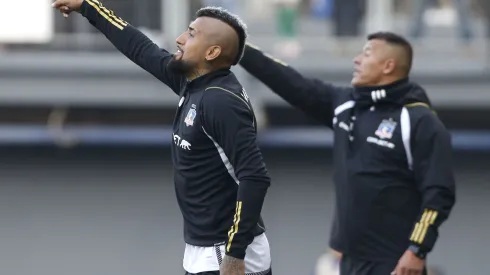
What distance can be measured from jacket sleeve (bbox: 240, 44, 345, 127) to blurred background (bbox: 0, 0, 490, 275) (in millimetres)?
2313

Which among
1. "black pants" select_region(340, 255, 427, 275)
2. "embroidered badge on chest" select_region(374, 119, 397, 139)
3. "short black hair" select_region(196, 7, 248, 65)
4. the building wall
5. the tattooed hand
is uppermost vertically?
"short black hair" select_region(196, 7, 248, 65)

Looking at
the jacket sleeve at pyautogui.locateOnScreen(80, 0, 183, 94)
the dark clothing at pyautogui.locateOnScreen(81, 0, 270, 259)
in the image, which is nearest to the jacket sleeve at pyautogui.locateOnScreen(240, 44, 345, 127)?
the jacket sleeve at pyautogui.locateOnScreen(80, 0, 183, 94)

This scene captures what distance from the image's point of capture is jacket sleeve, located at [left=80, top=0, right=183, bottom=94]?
14.0ft

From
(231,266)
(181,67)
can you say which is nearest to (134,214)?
(181,67)

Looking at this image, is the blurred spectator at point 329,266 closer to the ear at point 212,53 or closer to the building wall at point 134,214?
the building wall at point 134,214

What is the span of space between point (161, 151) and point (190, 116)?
4059mm

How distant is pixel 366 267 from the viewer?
15.8ft

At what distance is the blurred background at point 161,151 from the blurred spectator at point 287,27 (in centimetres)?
1

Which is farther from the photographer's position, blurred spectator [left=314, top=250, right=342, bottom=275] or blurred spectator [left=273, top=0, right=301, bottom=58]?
blurred spectator [left=273, top=0, right=301, bottom=58]

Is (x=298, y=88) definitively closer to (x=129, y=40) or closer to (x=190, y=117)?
(x=129, y=40)

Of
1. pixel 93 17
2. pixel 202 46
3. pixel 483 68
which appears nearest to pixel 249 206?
pixel 202 46

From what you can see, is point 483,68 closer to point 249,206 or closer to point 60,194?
point 60,194

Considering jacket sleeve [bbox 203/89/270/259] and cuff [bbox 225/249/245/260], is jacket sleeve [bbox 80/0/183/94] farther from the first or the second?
cuff [bbox 225/249/245/260]

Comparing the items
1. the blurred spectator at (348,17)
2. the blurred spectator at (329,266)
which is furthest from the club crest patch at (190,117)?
the blurred spectator at (348,17)
